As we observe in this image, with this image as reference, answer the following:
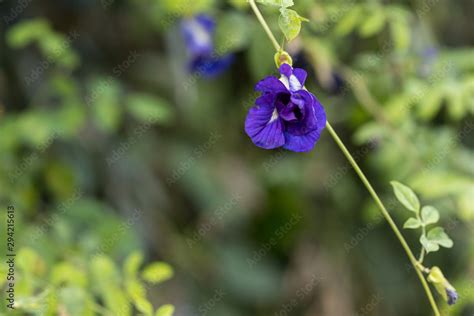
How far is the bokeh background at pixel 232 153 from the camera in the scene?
6.36ft

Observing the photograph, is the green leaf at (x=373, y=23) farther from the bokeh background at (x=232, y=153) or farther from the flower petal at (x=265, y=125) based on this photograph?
the flower petal at (x=265, y=125)

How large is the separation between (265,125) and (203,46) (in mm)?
1213

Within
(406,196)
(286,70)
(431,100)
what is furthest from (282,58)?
(431,100)

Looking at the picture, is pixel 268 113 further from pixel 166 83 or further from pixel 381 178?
pixel 166 83

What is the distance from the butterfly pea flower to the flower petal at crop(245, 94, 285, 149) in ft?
3.72

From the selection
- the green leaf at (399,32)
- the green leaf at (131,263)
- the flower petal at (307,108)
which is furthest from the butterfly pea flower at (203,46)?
the flower petal at (307,108)

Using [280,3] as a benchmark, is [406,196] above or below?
Answer: below

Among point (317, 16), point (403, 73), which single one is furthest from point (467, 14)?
point (317, 16)

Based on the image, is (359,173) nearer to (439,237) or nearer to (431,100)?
(439,237)

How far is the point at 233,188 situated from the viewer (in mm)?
2846

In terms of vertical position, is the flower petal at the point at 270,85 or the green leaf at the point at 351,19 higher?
the flower petal at the point at 270,85

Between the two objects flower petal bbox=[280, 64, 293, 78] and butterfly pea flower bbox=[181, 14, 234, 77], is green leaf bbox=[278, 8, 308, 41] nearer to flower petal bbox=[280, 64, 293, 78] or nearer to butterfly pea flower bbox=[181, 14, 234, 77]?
flower petal bbox=[280, 64, 293, 78]

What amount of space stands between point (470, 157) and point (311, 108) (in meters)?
1.19

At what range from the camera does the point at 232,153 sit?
2.93 m
